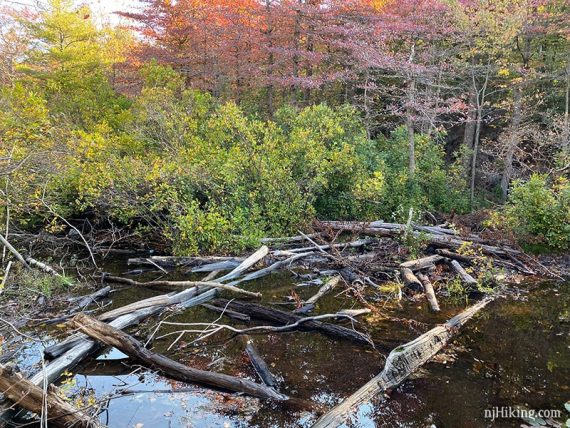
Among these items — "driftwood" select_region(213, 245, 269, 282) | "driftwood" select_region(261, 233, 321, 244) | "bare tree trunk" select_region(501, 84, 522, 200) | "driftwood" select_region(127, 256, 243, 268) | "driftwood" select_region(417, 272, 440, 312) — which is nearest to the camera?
"driftwood" select_region(417, 272, 440, 312)

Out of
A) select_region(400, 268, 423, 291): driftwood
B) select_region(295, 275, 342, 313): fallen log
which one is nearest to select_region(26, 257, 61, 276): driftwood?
select_region(295, 275, 342, 313): fallen log

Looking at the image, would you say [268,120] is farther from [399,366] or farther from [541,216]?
[399,366]

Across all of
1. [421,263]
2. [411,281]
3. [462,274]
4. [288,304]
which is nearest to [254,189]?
[288,304]

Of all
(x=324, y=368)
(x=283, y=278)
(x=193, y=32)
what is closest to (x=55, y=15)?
(x=193, y=32)

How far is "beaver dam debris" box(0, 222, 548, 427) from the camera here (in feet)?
15.3

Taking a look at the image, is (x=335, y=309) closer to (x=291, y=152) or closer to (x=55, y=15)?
(x=291, y=152)

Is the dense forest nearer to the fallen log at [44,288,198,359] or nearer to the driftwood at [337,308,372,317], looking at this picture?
the fallen log at [44,288,198,359]

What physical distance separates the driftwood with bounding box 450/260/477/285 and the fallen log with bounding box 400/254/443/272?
1.21 ft

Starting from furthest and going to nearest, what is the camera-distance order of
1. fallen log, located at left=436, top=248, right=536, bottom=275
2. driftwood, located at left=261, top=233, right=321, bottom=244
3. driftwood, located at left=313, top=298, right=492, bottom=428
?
driftwood, located at left=261, top=233, right=321, bottom=244
fallen log, located at left=436, top=248, right=536, bottom=275
driftwood, located at left=313, top=298, right=492, bottom=428

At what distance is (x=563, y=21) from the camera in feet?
49.1

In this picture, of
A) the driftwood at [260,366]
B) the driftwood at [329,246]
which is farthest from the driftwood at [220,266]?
the driftwood at [260,366]

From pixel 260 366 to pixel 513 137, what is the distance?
1473 centimetres

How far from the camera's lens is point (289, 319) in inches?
256

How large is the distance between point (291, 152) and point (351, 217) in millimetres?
3187
